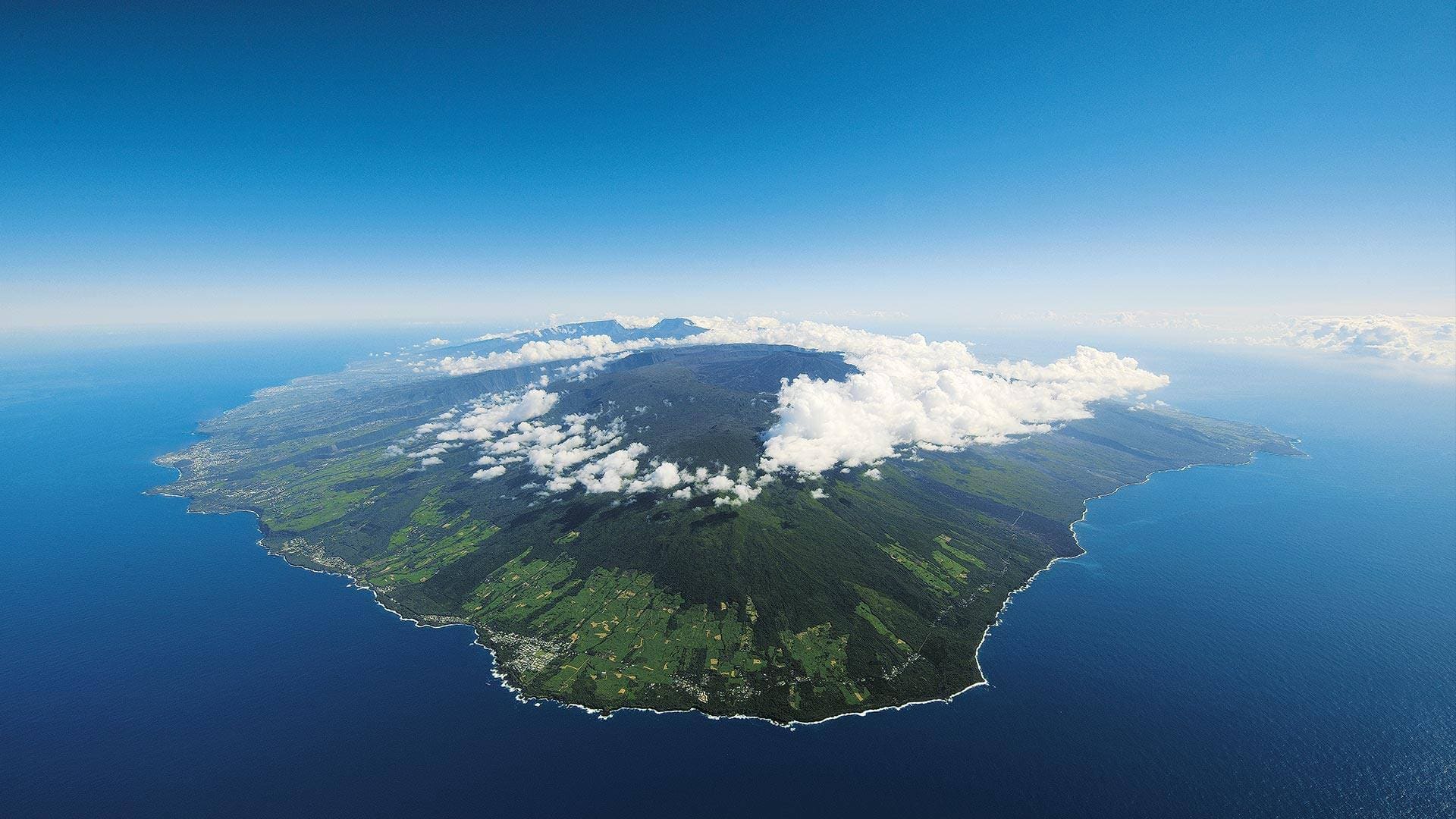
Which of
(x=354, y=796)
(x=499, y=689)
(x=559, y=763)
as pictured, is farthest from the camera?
(x=499, y=689)

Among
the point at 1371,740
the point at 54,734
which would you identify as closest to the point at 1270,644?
the point at 1371,740

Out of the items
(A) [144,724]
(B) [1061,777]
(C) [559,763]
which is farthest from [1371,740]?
(A) [144,724]

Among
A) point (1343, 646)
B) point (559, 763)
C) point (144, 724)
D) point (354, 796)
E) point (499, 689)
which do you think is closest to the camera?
point (354, 796)

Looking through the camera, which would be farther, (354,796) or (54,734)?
(54,734)

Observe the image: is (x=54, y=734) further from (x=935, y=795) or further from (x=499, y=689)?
(x=935, y=795)

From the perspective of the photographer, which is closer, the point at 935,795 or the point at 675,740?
the point at 935,795

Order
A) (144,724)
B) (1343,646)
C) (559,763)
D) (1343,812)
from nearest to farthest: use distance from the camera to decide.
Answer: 1. (1343,812)
2. (559,763)
3. (144,724)
4. (1343,646)

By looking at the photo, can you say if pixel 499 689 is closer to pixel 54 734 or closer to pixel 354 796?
pixel 354 796

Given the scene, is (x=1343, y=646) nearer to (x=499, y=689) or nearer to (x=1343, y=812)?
(x=1343, y=812)

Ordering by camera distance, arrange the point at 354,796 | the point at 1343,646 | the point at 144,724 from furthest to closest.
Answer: the point at 1343,646 → the point at 144,724 → the point at 354,796
